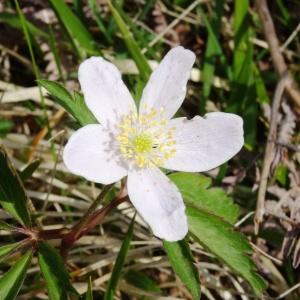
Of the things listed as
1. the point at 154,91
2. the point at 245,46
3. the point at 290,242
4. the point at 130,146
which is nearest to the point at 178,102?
the point at 154,91

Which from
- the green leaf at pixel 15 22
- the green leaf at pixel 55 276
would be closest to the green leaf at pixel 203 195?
the green leaf at pixel 55 276

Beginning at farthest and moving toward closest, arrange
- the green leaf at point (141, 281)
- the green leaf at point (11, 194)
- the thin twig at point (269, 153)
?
1. the thin twig at point (269, 153)
2. the green leaf at point (141, 281)
3. the green leaf at point (11, 194)

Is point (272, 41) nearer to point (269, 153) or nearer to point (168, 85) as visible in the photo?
point (269, 153)

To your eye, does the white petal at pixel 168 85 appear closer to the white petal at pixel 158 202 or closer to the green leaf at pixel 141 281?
the white petal at pixel 158 202

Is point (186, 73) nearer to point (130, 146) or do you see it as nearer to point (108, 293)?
point (130, 146)

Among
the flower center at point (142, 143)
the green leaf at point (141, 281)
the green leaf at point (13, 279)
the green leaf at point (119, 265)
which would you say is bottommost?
the green leaf at point (141, 281)

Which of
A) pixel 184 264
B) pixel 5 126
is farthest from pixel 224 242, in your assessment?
pixel 5 126
